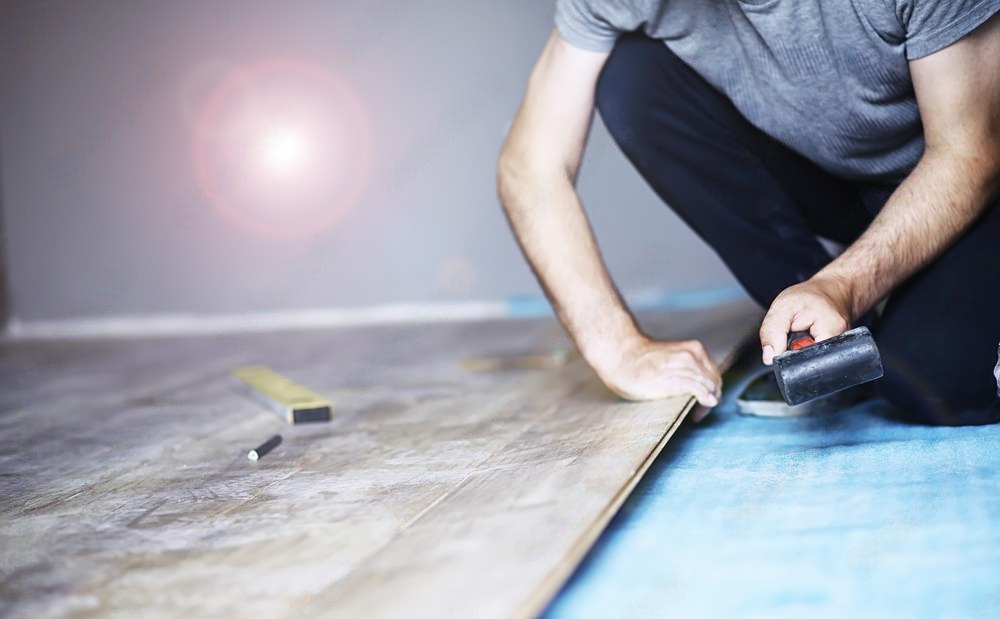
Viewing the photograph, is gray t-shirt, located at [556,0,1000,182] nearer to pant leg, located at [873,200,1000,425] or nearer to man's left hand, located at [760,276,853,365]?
pant leg, located at [873,200,1000,425]

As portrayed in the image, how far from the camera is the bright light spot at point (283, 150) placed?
415cm

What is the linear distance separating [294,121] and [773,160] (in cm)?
277

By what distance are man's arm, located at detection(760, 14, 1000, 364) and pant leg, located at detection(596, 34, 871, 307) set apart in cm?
36

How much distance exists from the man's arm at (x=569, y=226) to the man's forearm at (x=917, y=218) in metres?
0.28

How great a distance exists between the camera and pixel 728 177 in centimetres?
177

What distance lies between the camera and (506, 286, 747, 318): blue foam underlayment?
382 cm

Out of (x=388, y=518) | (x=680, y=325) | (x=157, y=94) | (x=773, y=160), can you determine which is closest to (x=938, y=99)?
(x=773, y=160)

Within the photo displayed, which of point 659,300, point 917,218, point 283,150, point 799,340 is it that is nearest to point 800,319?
point 799,340

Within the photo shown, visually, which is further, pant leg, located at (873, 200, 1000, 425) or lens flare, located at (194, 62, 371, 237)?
lens flare, located at (194, 62, 371, 237)

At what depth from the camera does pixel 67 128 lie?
14.2 feet

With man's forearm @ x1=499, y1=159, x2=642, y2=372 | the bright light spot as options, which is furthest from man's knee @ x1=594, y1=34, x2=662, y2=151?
the bright light spot

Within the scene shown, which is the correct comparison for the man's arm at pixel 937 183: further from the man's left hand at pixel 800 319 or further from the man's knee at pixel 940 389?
the man's knee at pixel 940 389

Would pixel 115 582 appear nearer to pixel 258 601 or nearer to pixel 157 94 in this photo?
pixel 258 601

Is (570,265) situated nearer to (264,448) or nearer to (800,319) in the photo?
(800,319)
